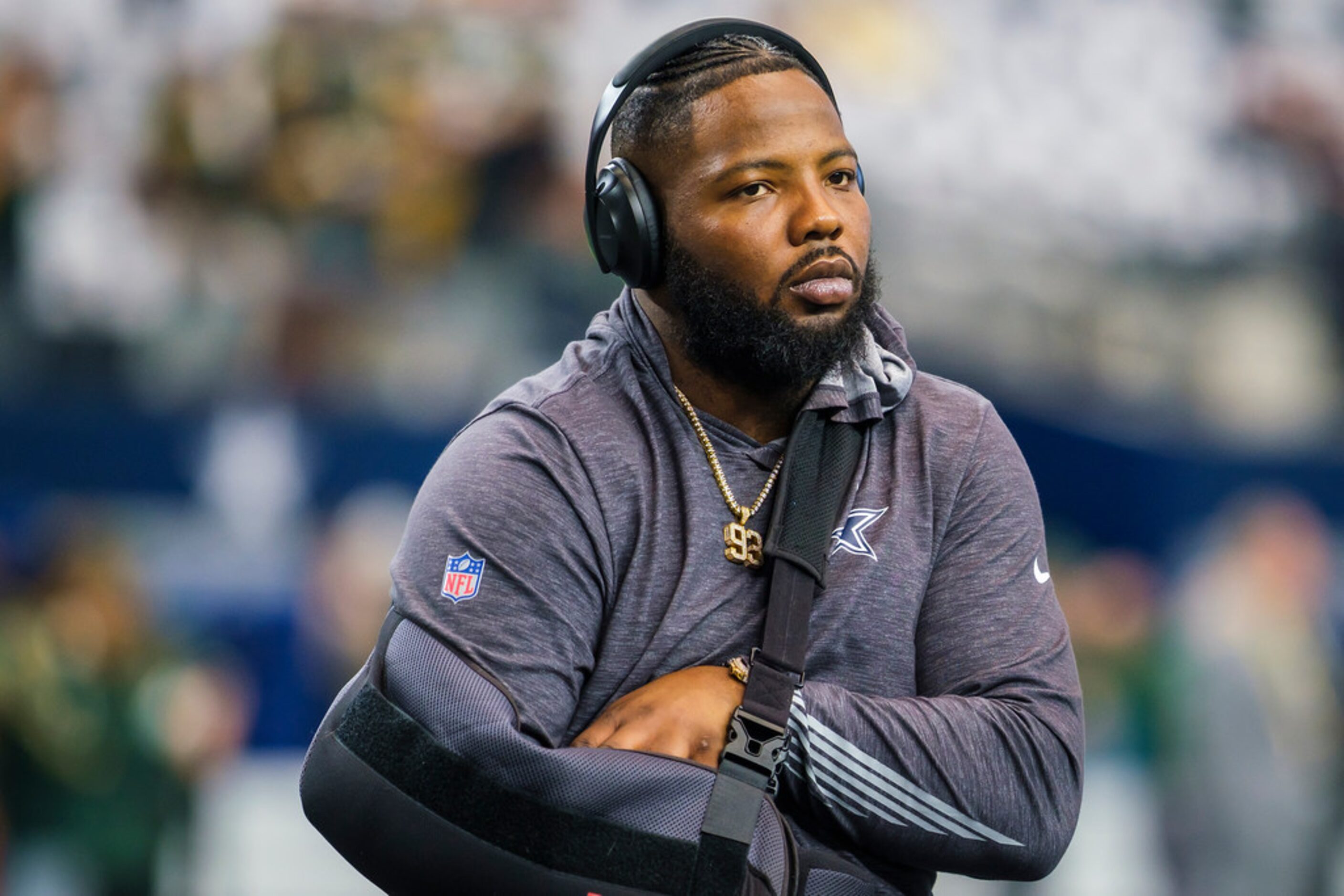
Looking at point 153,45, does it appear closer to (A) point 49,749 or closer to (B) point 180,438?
(B) point 180,438

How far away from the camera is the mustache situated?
64.1 inches

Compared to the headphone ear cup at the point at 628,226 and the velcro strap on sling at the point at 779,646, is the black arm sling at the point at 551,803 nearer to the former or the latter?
the velcro strap on sling at the point at 779,646

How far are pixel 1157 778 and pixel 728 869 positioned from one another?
4.91 m

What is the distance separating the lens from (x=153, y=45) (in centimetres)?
636

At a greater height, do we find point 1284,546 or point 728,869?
point 728,869

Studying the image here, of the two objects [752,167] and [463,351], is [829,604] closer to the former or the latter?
[752,167]

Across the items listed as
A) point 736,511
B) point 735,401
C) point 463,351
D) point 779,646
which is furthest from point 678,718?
point 463,351

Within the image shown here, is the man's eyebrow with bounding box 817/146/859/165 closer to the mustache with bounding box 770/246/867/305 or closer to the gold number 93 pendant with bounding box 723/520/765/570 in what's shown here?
the mustache with bounding box 770/246/867/305

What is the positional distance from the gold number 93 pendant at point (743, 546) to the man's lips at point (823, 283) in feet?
0.74

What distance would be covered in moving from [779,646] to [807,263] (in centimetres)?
36

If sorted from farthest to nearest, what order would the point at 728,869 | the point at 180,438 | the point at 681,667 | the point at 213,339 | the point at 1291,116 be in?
the point at 1291,116 → the point at 213,339 → the point at 180,438 → the point at 681,667 → the point at 728,869

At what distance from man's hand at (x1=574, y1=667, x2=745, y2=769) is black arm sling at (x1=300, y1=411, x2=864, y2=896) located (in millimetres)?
18

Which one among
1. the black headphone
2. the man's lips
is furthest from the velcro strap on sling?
the black headphone

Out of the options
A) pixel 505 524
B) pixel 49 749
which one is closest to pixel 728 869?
pixel 505 524
